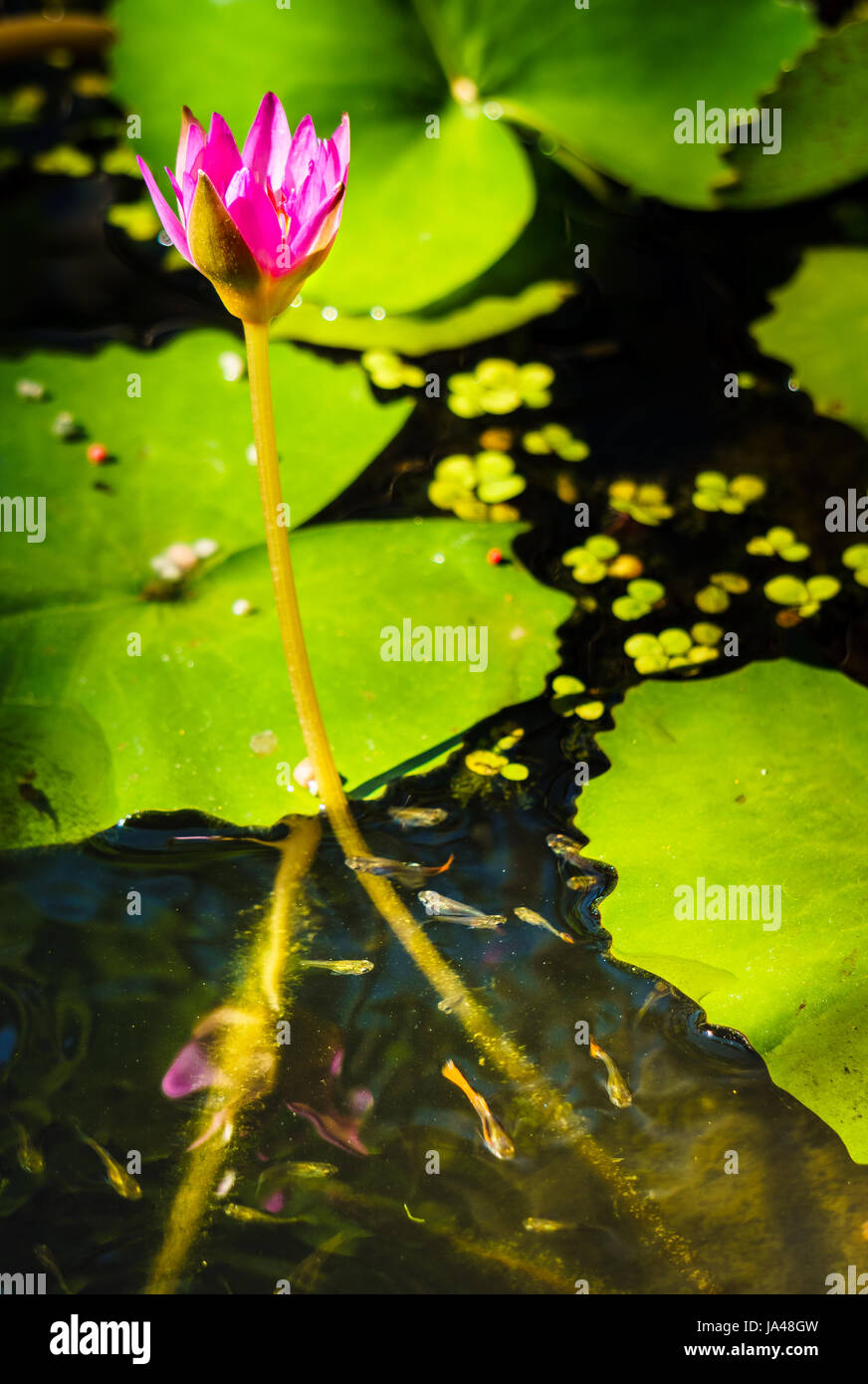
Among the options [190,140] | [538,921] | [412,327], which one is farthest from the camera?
[412,327]

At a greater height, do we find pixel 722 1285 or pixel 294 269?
pixel 294 269

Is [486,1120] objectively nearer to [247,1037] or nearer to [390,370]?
[247,1037]

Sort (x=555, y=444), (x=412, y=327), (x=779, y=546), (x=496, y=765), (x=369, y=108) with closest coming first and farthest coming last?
(x=496, y=765) < (x=779, y=546) < (x=555, y=444) < (x=412, y=327) < (x=369, y=108)

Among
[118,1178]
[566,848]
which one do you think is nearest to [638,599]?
[566,848]

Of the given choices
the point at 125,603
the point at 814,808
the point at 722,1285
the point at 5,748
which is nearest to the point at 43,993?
the point at 5,748

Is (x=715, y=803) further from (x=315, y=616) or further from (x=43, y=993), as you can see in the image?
(x=43, y=993)

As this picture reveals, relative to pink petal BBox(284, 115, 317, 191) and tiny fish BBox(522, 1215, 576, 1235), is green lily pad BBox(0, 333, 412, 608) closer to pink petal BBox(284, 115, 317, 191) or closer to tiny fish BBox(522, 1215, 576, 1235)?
pink petal BBox(284, 115, 317, 191)
